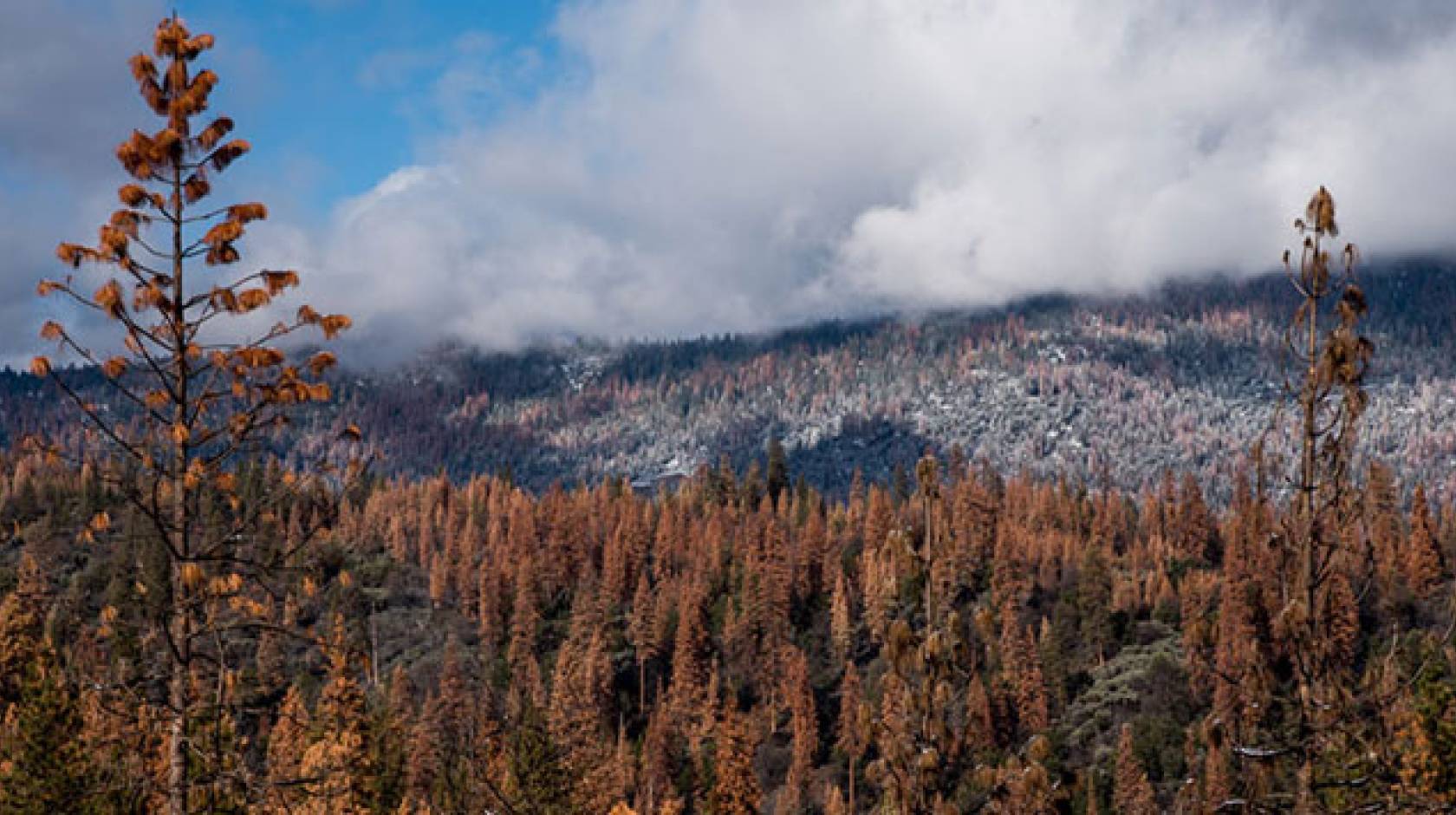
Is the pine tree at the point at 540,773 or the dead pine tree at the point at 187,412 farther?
the pine tree at the point at 540,773

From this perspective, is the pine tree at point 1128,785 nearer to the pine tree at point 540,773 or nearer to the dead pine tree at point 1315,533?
the pine tree at point 540,773

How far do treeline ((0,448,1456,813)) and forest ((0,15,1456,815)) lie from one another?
0.47ft

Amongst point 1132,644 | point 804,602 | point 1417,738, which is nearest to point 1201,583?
point 1132,644

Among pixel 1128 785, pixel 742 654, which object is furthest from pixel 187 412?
pixel 742 654

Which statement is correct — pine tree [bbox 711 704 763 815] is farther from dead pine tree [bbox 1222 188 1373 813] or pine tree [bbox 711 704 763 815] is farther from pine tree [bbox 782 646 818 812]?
dead pine tree [bbox 1222 188 1373 813]

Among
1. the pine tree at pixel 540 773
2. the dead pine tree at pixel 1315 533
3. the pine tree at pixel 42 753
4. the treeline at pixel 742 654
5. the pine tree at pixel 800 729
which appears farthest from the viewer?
the pine tree at pixel 800 729

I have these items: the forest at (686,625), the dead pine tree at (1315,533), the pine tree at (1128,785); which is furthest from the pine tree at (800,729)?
the dead pine tree at (1315,533)

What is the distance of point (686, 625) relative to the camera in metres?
124

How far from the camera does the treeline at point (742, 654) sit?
31.4 feet

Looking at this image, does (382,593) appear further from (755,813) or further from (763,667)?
(755,813)

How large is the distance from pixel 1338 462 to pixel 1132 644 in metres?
126

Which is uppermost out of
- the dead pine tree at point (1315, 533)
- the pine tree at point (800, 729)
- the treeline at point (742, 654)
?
the dead pine tree at point (1315, 533)

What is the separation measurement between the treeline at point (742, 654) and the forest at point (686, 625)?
0.14 metres

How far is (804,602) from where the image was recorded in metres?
144
